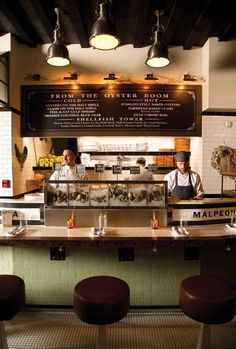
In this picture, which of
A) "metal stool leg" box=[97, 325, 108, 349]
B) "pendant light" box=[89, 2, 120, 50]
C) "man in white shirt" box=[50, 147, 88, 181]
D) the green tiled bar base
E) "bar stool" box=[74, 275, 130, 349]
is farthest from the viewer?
"man in white shirt" box=[50, 147, 88, 181]

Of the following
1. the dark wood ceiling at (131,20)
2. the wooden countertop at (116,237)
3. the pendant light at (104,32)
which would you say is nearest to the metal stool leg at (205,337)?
the wooden countertop at (116,237)

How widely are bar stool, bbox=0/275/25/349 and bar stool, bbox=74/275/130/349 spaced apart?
0.47 m

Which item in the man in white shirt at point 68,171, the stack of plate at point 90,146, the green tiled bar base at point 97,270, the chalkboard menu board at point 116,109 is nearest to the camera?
the green tiled bar base at point 97,270

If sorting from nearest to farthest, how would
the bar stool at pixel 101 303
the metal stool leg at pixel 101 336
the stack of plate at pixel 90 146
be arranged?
the bar stool at pixel 101 303 < the metal stool leg at pixel 101 336 < the stack of plate at pixel 90 146

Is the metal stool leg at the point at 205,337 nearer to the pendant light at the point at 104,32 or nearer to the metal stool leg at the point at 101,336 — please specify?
the metal stool leg at the point at 101,336

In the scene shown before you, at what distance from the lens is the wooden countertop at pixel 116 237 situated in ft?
7.68

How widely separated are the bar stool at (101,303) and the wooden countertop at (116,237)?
1.47ft

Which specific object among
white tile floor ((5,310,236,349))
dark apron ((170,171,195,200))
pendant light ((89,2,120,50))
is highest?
pendant light ((89,2,120,50))

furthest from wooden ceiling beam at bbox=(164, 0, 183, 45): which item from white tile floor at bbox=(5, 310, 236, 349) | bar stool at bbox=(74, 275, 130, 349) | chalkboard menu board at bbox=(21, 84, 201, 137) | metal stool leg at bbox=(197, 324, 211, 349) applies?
white tile floor at bbox=(5, 310, 236, 349)

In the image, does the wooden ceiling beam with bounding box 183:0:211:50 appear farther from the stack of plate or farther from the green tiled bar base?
the green tiled bar base

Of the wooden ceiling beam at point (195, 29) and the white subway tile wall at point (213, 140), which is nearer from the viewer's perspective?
the wooden ceiling beam at point (195, 29)

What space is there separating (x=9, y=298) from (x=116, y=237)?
985mm

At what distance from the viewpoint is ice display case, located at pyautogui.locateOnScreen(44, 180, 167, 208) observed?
2.71m

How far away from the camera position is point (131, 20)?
12.4ft
